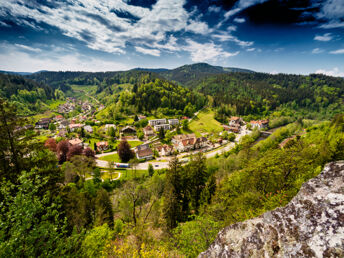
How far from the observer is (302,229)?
378 centimetres

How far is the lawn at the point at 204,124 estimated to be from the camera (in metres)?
88.6

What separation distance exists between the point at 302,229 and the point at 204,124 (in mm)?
96672

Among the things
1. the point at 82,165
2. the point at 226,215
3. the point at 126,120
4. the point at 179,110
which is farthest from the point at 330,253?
the point at 179,110

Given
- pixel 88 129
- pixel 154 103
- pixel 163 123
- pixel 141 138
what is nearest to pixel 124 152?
pixel 141 138

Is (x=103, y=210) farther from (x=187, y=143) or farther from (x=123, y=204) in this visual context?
(x=187, y=143)

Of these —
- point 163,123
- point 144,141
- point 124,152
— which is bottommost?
point 144,141

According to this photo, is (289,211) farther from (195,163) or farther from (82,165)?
(82,165)

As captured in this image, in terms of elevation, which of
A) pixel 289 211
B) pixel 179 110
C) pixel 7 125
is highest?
pixel 7 125

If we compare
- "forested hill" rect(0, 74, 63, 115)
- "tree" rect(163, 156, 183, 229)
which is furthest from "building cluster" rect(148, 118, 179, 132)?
"forested hill" rect(0, 74, 63, 115)

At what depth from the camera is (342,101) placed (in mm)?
168750

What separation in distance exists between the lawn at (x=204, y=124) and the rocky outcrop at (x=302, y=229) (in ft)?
258

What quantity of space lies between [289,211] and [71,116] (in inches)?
5807

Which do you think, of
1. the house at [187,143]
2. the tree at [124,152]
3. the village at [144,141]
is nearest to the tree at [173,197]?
the village at [144,141]

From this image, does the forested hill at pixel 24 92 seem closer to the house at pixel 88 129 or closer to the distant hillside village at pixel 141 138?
the distant hillside village at pixel 141 138
